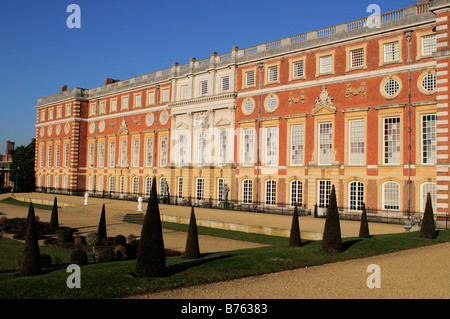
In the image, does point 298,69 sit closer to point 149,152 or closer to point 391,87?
point 391,87

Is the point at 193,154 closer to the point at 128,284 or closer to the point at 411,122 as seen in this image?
the point at 411,122

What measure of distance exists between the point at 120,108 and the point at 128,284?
4327 cm

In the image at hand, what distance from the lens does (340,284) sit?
432 inches

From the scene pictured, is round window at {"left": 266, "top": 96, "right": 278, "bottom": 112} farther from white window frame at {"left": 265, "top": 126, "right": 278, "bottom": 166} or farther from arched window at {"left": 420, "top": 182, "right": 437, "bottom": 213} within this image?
arched window at {"left": 420, "top": 182, "right": 437, "bottom": 213}

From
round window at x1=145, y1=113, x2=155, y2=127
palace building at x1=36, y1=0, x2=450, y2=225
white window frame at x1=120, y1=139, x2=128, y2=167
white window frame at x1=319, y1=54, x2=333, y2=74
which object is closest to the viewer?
palace building at x1=36, y1=0, x2=450, y2=225

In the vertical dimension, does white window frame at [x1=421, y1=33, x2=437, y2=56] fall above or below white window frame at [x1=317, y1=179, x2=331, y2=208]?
above

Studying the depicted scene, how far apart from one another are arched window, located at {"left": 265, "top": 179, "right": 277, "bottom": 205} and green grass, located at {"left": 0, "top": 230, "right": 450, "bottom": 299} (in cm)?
1753

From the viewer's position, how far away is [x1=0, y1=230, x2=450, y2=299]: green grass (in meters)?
9.81

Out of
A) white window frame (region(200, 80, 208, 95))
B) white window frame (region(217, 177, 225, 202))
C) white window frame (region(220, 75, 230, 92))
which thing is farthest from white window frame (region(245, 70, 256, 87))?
white window frame (region(217, 177, 225, 202))

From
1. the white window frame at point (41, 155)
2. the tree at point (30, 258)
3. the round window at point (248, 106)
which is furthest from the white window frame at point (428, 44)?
the white window frame at point (41, 155)

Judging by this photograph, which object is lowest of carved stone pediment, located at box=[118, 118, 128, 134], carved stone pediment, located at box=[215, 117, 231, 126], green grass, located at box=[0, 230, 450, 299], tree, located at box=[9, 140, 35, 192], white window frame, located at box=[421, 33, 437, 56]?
green grass, located at box=[0, 230, 450, 299]

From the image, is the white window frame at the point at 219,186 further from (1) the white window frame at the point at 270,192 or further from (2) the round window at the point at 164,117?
(2) the round window at the point at 164,117

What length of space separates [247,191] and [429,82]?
1682 centimetres
